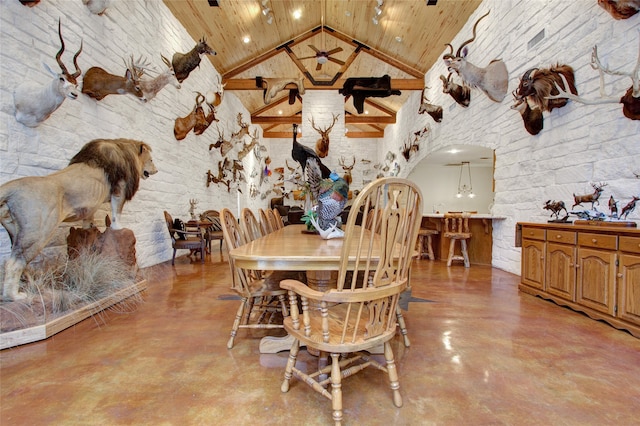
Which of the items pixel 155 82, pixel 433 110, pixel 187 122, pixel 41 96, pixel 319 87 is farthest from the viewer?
pixel 319 87

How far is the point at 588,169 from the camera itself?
2.75m

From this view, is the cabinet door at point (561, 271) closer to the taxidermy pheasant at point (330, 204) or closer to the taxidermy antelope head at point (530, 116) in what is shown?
the taxidermy antelope head at point (530, 116)

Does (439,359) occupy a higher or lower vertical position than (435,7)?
lower

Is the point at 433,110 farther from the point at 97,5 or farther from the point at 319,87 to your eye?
the point at 97,5

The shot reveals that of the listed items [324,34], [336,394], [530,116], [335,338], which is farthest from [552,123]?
[324,34]

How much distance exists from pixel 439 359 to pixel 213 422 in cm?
122

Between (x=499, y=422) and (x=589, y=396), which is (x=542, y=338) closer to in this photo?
(x=589, y=396)

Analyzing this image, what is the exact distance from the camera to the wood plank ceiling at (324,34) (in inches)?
203

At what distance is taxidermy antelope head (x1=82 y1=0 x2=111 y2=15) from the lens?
3.22 m

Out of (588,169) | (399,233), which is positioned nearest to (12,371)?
(399,233)

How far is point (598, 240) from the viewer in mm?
2254

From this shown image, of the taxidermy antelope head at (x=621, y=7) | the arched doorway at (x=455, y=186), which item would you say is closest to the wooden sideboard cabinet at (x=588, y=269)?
the taxidermy antelope head at (x=621, y=7)

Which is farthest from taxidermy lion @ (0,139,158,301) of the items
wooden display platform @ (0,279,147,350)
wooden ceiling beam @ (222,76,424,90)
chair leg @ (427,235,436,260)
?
wooden ceiling beam @ (222,76,424,90)

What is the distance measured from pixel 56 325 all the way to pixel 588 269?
3.94m
